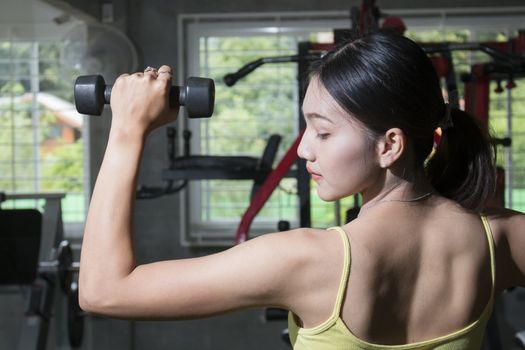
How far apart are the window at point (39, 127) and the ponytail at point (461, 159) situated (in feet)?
10.7

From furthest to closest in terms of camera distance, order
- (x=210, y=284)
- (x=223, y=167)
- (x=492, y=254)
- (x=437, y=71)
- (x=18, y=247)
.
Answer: (x=223, y=167)
(x=18, y=247)
(x=437, y=71)
(x=492, y=254)
(x=210, y=284)

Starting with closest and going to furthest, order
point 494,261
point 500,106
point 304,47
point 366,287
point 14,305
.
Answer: point 366,287
point 494,261
point 304,47
point 14,305
point 500,106

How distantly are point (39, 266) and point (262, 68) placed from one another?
167 centimetres

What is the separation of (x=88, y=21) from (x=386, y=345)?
354cm

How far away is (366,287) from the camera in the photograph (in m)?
0.78

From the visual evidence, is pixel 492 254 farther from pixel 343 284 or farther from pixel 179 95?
pixel 179 95

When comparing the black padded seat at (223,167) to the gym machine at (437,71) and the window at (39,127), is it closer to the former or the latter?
the gym machine at (437,71)

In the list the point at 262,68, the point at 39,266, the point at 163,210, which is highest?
the point at 262,68

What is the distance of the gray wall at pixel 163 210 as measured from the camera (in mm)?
4121

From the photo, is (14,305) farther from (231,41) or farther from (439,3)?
(439,3)

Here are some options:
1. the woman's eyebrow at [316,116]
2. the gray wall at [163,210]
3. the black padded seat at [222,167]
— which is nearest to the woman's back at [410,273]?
the woman's eyebrow at [316,116]

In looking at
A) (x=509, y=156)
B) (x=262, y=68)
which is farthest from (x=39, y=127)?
(x=509, y=156)

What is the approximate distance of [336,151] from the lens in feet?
2.70

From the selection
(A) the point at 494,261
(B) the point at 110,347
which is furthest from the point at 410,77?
(B) the point at 110,347
